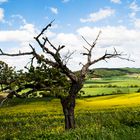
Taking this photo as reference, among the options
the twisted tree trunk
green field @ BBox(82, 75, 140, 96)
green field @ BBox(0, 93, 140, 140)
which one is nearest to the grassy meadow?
green field @ BBox(0, 93, 140, 140)

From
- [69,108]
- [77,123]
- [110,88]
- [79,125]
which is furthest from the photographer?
[110,88]

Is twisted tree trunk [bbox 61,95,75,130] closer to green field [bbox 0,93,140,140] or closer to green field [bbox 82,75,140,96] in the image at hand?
green field [bbox 0,93,140,140]

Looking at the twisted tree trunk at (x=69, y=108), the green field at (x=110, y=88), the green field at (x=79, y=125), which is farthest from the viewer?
the green field at (x=110, y=88)

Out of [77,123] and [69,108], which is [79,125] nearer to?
[77,123]

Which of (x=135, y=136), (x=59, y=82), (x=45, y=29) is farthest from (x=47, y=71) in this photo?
(x=135, y=136)

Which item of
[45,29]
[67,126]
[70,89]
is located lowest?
[67,126]

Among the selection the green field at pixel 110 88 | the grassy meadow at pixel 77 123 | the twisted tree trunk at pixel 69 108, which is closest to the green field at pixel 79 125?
the grassy meadow at pixel 77 123

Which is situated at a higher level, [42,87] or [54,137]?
[42,87]

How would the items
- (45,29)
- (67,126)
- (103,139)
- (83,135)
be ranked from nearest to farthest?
(103,139), (83,135), (45,29), (67,126)

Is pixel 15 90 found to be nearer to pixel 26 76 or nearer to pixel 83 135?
pixel 26 76

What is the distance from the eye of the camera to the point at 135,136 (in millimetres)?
14242

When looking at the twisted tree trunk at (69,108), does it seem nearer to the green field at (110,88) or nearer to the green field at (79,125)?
the green field at (79,125)

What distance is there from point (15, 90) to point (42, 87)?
163 cm

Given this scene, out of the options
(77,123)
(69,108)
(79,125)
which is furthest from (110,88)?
(69,108)
